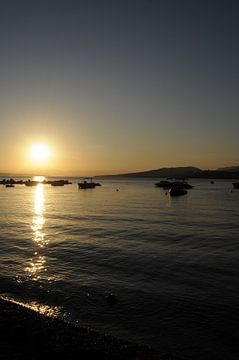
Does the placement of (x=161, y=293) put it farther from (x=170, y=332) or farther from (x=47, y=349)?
(x=47, y=349)

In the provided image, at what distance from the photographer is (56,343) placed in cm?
1062

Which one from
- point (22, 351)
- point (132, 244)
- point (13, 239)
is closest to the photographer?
point (22, 351)

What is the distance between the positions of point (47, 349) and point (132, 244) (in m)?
21.2

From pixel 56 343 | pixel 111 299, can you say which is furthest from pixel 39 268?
pixel 56 343

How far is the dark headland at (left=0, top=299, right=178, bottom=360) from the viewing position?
9859 millimetres

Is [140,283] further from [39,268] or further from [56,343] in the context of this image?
[56,343]

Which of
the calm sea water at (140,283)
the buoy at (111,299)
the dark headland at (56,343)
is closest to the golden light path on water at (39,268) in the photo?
the calm sea water at (140,283)

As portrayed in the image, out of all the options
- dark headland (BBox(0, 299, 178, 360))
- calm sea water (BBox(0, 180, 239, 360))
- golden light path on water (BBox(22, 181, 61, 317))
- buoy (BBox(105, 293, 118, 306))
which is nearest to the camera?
dark headland (BBox(0, 299, 178, 360))

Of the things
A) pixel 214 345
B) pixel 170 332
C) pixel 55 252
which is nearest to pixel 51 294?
pixel 170 332

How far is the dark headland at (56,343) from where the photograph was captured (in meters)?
9.86

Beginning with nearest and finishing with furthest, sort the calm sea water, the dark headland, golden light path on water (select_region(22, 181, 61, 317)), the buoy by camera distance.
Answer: the dark headland, the calm sea water, golden light path on water (select_region(22, 181, 61, 317)), the buoy

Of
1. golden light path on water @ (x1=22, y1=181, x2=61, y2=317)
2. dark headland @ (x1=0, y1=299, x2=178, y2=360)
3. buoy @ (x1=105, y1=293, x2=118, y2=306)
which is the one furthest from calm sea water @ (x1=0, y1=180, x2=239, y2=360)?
dark headland @ (x1=0, y1=299, x2=178, y2=360)

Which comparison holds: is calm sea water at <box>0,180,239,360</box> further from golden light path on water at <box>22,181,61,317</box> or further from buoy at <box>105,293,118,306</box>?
buoy at <box>105,293,118,306</box>

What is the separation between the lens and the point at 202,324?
1412cm
